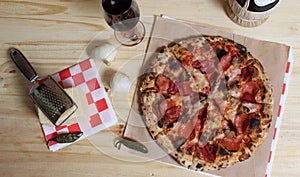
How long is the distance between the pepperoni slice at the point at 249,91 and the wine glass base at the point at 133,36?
1.16ft

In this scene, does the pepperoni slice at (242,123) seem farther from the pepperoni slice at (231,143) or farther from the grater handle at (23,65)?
the grater handle at (23,65)

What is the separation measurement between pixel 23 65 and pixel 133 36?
35cm

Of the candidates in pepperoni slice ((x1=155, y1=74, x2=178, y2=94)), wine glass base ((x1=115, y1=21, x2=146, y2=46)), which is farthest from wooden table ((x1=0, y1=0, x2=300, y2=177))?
pepperoni slice ((x1=155, y1=74, x2=178, y2=94))

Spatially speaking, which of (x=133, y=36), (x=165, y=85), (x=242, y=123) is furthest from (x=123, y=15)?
(x=242, y=123)

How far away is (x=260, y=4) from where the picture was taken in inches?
50.3

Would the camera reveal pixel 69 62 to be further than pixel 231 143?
Yes

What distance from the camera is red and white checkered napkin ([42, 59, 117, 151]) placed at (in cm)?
136

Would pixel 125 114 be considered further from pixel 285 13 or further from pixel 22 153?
pixel 285 13

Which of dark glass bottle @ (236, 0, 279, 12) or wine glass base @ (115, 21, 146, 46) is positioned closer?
dark glass bottle @ (236, 0, 279, 12)

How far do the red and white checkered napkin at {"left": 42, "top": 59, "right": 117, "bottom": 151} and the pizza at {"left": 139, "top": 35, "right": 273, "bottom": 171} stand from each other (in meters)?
0.12

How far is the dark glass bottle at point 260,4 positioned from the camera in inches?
49.9

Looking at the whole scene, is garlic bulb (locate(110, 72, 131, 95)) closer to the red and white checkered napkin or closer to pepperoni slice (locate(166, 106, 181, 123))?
the red and white checkered napkin

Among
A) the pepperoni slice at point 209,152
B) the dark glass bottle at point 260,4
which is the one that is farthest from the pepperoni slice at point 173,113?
the dark glass bottle at point 260,4

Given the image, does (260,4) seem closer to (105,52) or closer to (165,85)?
(165,85)
